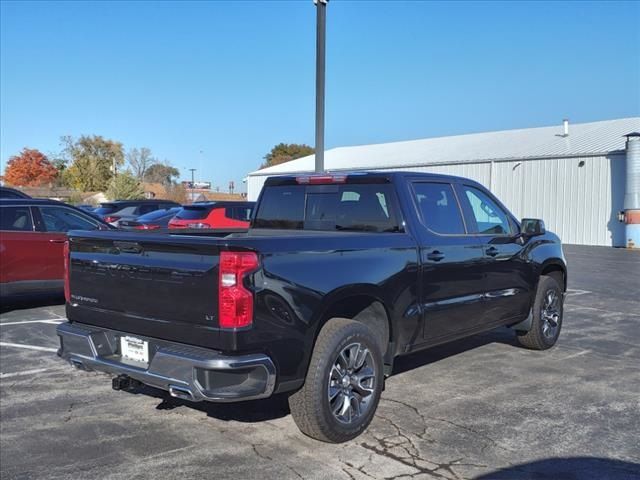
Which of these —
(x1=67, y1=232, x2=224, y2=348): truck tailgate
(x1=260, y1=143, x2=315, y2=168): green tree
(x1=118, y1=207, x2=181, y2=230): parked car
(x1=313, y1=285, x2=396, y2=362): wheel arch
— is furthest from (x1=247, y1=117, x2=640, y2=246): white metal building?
(x1=260, y1=143, x2=315, y2=168): green tree

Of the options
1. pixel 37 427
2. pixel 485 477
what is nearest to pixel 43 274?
pixel 37 427

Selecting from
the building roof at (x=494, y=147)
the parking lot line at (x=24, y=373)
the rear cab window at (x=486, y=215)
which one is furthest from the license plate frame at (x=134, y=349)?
the building roof at (x=494, y=147)

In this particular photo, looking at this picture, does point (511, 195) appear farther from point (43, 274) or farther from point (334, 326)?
point (334, 326)

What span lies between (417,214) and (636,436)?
7.74ft

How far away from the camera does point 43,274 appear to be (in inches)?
380

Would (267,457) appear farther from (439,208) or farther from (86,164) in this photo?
(86,164)

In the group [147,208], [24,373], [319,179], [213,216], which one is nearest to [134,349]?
[319,179]

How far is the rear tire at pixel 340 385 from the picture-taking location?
4352 millimetres

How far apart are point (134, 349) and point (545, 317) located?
15.8 feet

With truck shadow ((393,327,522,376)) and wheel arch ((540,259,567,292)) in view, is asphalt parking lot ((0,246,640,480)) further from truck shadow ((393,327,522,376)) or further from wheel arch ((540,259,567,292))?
wheel arch ((540,259,567,292))

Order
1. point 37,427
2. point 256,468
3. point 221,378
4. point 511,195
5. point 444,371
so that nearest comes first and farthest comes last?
1. point 221,378
2. point 256,468
3. point 37,427
4. point 444,371
5. point 511,195

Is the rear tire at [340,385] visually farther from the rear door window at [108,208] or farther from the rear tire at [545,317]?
the rear door window at [108,208]

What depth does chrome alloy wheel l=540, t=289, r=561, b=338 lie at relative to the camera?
23.8 feet

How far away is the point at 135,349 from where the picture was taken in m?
4.39
